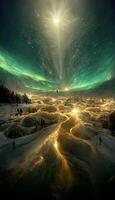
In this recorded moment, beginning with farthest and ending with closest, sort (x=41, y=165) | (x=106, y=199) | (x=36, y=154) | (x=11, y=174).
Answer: (x=36, y=154), (x=41, y=165), (x=11, y=174), (x=106, y=199)

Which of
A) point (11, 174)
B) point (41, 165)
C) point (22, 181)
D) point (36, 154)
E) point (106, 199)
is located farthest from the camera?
point (36, 154)

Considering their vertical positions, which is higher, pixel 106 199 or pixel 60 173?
pixel 60 173

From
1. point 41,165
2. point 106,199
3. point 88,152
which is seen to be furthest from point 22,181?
point 88,152

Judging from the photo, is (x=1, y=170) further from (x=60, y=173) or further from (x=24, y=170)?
(x=60, y=173)

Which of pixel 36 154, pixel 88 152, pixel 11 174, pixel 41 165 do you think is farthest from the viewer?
pixel 88 152

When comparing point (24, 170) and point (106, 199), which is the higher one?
point (24, 170)

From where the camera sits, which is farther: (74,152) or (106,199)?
(74,152)

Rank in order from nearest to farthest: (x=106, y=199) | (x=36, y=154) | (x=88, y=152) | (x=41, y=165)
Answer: (x=106, y=199), (x=41, y=165), (x=36, y=154), (x=88, y=152)

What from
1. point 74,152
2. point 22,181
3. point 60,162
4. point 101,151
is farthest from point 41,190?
point 101,151

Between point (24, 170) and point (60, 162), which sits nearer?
point (24, 170)

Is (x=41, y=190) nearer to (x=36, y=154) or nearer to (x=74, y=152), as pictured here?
(x=36, y=154)
